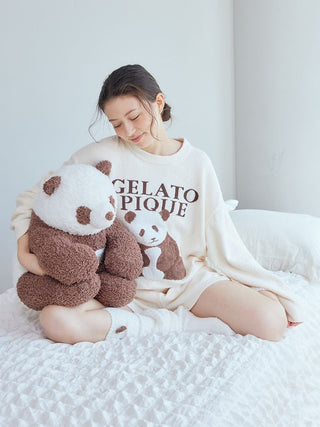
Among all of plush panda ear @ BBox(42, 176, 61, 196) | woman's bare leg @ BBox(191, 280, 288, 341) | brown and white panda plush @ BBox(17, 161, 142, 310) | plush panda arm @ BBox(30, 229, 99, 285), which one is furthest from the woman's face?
woman's bare leg @ BBox(191, 280, 288, 341)

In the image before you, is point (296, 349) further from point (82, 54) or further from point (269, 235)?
point (82, 54)

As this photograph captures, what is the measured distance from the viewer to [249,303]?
44.8 inches

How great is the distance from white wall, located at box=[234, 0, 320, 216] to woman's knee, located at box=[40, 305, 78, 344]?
5.25 ft

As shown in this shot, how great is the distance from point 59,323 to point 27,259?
0.16m

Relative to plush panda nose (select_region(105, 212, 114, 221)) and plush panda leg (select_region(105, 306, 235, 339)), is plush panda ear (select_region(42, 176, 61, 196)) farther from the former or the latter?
plush panda leg (select_region(105, 306, 235, 339))

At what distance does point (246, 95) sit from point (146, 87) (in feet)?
4.66

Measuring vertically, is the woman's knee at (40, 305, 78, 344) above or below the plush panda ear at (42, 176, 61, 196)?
below

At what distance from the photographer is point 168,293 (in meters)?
1.22

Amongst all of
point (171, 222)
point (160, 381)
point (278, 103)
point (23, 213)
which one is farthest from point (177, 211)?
point (278, 103)

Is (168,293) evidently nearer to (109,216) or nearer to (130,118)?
(109,216)

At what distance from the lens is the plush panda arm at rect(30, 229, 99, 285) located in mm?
1001

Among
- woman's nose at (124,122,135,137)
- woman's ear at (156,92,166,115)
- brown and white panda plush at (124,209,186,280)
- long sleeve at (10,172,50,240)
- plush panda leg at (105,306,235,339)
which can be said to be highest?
woman's ear at (156,92,166,115)

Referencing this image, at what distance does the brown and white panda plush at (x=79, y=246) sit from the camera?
101cm

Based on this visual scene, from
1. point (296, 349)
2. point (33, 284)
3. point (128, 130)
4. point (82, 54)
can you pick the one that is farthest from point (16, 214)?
point (82, 54)
